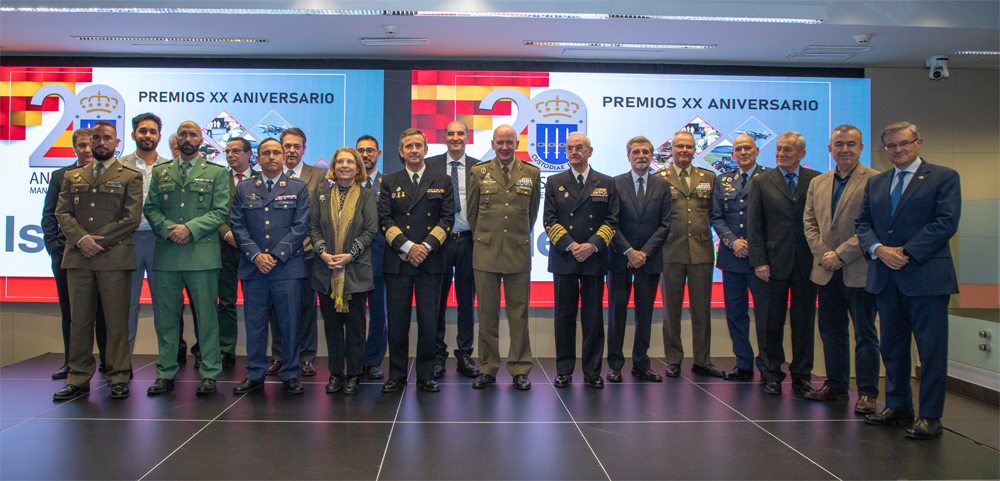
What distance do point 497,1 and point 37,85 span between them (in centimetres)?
465

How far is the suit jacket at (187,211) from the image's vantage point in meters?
3.88

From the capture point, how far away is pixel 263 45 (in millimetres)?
5578

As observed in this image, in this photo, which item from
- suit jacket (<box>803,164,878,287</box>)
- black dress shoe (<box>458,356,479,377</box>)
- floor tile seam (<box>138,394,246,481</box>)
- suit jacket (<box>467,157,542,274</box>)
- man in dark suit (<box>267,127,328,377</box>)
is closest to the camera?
floor tile seam (<box>138,394,246,481</box>)

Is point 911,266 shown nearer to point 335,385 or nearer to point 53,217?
point 335,385

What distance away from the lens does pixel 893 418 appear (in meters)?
3.43

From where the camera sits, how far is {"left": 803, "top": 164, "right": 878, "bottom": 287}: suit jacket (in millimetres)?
3641

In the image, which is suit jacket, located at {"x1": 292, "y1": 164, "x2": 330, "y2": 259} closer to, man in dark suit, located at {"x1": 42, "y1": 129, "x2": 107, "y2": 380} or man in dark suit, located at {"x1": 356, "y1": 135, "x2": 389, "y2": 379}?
man in dark suit, located at {"x1": 356, "y1": 135, "x2": 389, "y2": 379}

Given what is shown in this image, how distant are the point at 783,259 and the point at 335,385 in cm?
315

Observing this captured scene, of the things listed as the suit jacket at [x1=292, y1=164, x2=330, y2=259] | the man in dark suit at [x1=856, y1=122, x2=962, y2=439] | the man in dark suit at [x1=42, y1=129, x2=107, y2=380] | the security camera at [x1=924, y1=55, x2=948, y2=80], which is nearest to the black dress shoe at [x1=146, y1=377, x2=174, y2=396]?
the man in dark suit at [x1=42, y1=129, x2=107, y2=380]

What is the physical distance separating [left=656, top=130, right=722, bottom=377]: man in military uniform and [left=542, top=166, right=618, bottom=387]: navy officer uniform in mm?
720

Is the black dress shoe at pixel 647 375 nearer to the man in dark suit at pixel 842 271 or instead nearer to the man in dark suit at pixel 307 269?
the man in dark suit at pixel 842 271

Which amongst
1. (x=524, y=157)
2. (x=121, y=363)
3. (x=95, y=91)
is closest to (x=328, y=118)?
(x=524, y=157)

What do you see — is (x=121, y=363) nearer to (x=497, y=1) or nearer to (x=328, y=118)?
(x=328, y=118)

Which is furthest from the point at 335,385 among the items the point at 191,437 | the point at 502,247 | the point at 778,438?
the point at 778,438
